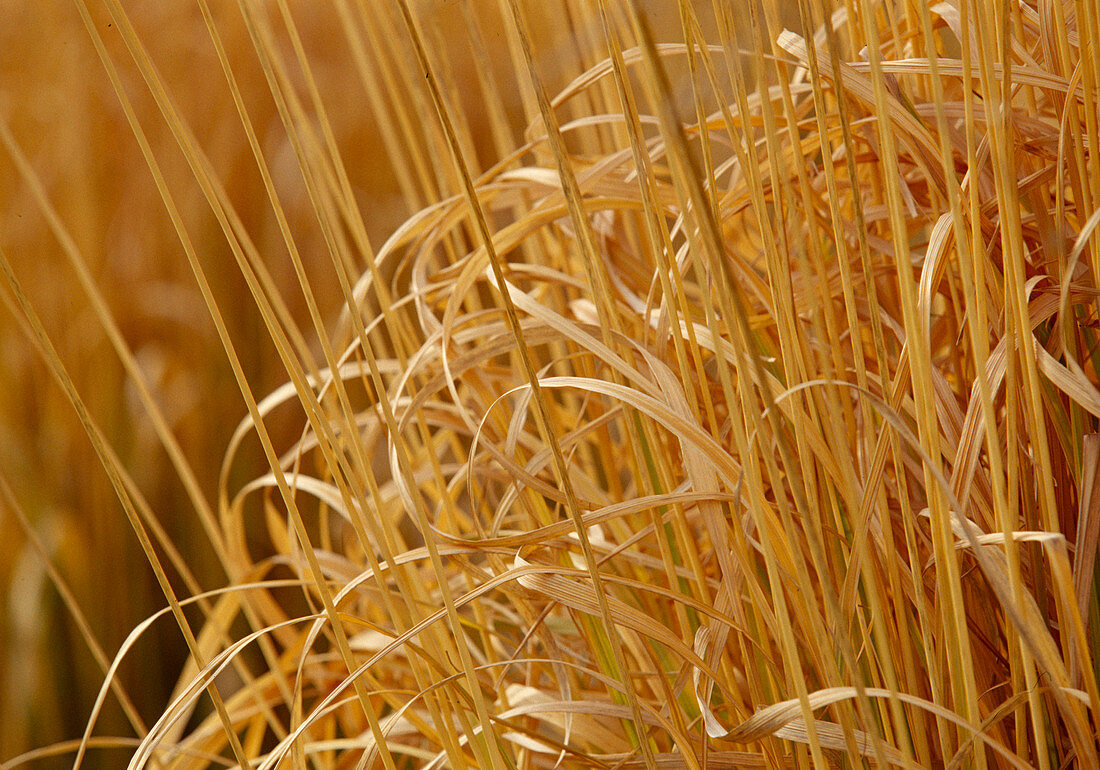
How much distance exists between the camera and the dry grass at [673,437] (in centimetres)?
20

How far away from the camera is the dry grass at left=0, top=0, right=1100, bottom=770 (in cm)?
A: 20

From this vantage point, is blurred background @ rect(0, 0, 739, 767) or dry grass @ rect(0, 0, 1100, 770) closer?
dry grass @ rect(0, 0, 1100, 770)

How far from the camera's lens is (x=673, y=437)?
0.36 meters

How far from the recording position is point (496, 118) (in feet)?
1.38

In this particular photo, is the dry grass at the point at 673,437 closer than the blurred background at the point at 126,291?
Yes

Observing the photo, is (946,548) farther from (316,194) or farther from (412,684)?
(412,684)

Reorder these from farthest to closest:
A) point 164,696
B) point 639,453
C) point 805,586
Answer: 1. point 164,696
2. point 639,453
3. point 805,586

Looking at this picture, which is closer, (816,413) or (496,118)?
(816,413)

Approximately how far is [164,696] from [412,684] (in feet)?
1.06

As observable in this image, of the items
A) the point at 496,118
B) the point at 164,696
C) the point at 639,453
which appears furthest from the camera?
the point at 164,696

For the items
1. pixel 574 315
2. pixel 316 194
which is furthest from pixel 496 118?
pixel 316 194

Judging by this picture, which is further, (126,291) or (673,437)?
(126,291)

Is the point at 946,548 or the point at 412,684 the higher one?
the point at 946,548

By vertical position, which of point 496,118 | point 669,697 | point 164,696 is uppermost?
point 496,118
